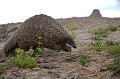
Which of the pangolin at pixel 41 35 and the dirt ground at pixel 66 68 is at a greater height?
the pangolin at pixel 41 35

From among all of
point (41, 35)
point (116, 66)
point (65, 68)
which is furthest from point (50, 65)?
point (116, 66)

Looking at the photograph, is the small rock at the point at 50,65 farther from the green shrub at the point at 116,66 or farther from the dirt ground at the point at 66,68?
the green shrub at the point at 116,66

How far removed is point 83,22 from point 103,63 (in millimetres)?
10783

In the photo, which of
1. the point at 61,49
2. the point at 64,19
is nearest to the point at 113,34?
the point at 61,49

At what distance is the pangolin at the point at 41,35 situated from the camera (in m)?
8.84

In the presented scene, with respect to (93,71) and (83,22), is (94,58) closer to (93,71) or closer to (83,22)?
(93,71)

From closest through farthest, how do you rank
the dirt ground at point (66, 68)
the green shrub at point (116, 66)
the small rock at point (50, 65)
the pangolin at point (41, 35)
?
1. the green shrub at point (116, 66)
2. the dirt ground at point (66, 68)
3. the small rock at point (50, 65)
4. the pangolin at point (41, 35)

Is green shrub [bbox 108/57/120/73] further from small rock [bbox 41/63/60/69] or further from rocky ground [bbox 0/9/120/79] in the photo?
small rock [bbox 41/63/60/69]

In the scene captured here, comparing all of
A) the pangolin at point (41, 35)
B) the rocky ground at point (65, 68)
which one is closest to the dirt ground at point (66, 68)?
the rocky ground at point (65, 68)

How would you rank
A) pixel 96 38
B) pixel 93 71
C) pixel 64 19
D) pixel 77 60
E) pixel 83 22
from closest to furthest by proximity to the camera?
pixel 93 71 → pixel 77 60 → pixel 96 38 → pixel 83 22 → pixel 64 19

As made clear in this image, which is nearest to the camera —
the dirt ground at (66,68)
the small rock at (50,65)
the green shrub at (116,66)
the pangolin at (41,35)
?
the green shrub at (116,66)

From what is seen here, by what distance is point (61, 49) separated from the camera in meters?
9.12

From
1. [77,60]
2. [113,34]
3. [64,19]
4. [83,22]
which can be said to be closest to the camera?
[77,60]

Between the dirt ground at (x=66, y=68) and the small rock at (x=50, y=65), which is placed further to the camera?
Result: the small rock at (x=50, y=65)
